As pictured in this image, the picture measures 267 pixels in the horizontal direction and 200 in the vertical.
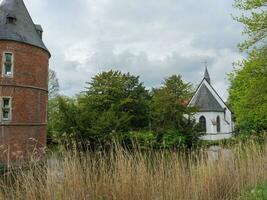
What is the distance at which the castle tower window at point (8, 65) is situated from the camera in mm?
18219

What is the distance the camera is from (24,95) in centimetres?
1883

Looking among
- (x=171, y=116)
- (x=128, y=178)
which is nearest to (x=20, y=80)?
(x=171, y=116)

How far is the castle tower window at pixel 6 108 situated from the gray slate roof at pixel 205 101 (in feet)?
68.7

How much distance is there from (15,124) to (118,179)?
613 inches

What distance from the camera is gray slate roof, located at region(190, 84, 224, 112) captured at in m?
33.8

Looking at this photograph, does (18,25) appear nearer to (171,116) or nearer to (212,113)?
(171,116)

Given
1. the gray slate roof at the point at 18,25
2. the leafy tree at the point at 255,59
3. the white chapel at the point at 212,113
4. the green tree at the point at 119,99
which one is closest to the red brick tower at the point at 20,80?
the gray slate roof at the point at 18,25

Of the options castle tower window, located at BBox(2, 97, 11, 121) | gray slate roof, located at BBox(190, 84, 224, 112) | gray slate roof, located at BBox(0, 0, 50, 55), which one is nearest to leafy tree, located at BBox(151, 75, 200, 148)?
gray slate roof, located at BBox(0, 0, 50, 55)

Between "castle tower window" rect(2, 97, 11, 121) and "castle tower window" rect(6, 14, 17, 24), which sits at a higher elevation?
"castle tower window" rect(6, 14, 17, 24)

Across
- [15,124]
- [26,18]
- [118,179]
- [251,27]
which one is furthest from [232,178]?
[26,18]

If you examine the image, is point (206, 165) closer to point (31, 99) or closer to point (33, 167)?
point (33, 167)

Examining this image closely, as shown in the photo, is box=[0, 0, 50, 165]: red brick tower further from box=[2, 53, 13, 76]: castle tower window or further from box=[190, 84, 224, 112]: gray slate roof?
box=[190, 84, 224, 112]: gray slate roof

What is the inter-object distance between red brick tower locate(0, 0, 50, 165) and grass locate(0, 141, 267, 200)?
13.6 metres

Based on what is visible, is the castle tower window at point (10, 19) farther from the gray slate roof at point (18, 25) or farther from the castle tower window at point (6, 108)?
the castle tower window at point (6, 108)
